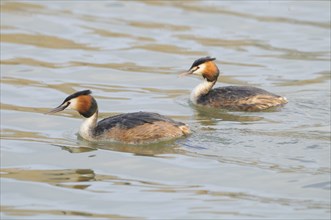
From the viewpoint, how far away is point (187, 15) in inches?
796

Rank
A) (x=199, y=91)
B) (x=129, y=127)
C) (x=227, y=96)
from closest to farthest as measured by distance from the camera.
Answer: (x=129, y=127) < (x=227, y=96) < (x=199, y=91)

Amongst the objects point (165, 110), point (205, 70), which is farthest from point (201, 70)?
point (165, 110)

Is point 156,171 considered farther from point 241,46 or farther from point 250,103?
point 241,46

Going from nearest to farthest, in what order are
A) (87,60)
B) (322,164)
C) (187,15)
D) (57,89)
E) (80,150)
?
(322,164)
(80,150)
(57,89)
(87,60)
(187,15)

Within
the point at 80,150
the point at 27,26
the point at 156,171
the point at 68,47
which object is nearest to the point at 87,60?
the point at 68,47

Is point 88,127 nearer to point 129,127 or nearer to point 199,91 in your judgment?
point 129,127

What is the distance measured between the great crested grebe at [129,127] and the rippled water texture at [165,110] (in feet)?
0.46

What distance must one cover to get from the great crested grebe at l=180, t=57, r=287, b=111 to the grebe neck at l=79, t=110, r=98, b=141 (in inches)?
89.7

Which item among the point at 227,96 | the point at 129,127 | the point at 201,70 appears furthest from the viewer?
the point at 201,70

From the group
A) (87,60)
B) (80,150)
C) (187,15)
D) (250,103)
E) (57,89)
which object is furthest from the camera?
(187,15)

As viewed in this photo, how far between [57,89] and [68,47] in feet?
9.03

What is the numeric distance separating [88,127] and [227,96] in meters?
2.45

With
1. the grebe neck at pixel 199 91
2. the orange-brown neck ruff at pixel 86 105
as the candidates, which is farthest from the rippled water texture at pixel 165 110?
the orange-brown neck ruff at pixel 86 105

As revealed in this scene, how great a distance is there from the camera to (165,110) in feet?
46.4
